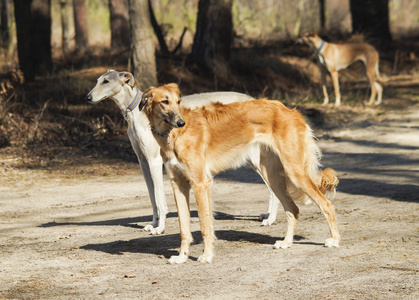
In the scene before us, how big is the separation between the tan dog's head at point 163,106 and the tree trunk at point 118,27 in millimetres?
19902

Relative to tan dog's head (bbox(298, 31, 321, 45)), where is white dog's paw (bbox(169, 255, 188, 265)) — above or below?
below

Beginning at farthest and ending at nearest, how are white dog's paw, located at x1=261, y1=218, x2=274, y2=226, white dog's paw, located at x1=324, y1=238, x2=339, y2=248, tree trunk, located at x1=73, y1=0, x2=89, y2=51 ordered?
tree trunk, located at x1=73, y1=0, x2=89, y2=51 → white dog's paw, located at x1=261, y1=218, x2=274, y2=226 → white dog's paw, located at x1=324, y1=238, x2=339, y2=248

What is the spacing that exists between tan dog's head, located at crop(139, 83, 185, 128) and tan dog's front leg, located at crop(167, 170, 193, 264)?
1.77 ft

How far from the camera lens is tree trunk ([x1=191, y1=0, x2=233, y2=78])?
17.9 metres

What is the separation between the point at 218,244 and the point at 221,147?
1.08m

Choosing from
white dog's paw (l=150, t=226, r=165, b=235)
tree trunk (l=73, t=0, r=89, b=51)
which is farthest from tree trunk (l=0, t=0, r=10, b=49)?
white dog's paw (l=150, t=226, r=165, b=235)

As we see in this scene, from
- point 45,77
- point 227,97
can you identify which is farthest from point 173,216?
point 45,77

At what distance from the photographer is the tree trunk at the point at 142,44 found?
14.7 meters

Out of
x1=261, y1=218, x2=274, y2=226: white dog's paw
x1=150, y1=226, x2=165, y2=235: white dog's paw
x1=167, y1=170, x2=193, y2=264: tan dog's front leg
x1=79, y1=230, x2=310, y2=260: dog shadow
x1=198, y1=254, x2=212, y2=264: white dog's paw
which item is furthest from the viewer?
x1=261, y1=218, x2=274, y2=226: white dog's paw

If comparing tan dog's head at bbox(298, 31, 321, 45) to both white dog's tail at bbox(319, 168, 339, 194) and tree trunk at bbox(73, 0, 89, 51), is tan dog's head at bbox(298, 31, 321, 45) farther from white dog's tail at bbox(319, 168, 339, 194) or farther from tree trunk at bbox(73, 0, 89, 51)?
tree trunk at bbox(73, 0, 89, 51)

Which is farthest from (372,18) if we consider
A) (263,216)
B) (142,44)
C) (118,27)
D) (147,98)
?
(147,98)

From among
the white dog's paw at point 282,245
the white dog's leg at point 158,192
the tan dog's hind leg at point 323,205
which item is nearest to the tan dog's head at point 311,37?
the white dog's leg at point 158,192

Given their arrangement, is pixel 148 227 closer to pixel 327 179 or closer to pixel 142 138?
pixel 142 138

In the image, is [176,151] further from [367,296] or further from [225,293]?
[367,296]
